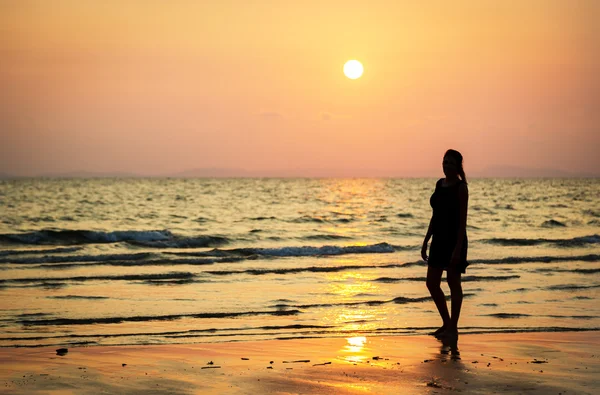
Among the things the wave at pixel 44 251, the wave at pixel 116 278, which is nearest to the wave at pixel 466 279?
the wave at pixel 116 278

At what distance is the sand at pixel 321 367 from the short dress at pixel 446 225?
908mm

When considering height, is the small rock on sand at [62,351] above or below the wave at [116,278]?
above

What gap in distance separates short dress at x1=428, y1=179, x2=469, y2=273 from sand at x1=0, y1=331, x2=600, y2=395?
908mm

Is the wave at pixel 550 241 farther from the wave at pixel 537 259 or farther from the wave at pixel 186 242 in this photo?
the wave at pixel 186 242

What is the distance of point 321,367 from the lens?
6.99 m

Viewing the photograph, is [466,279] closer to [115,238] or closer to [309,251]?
[309,251]

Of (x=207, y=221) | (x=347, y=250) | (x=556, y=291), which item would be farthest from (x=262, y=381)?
(x=207, y=221)

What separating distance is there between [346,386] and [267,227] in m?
27.3

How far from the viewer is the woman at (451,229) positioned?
8.38m

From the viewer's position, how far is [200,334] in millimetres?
9383

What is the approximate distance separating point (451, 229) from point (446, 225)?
0.23 feet

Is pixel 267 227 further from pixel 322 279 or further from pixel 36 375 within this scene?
pixel 36 375

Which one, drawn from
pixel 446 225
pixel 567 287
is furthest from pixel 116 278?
pixel 446 225

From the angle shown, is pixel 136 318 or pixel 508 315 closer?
pixel 136 318
